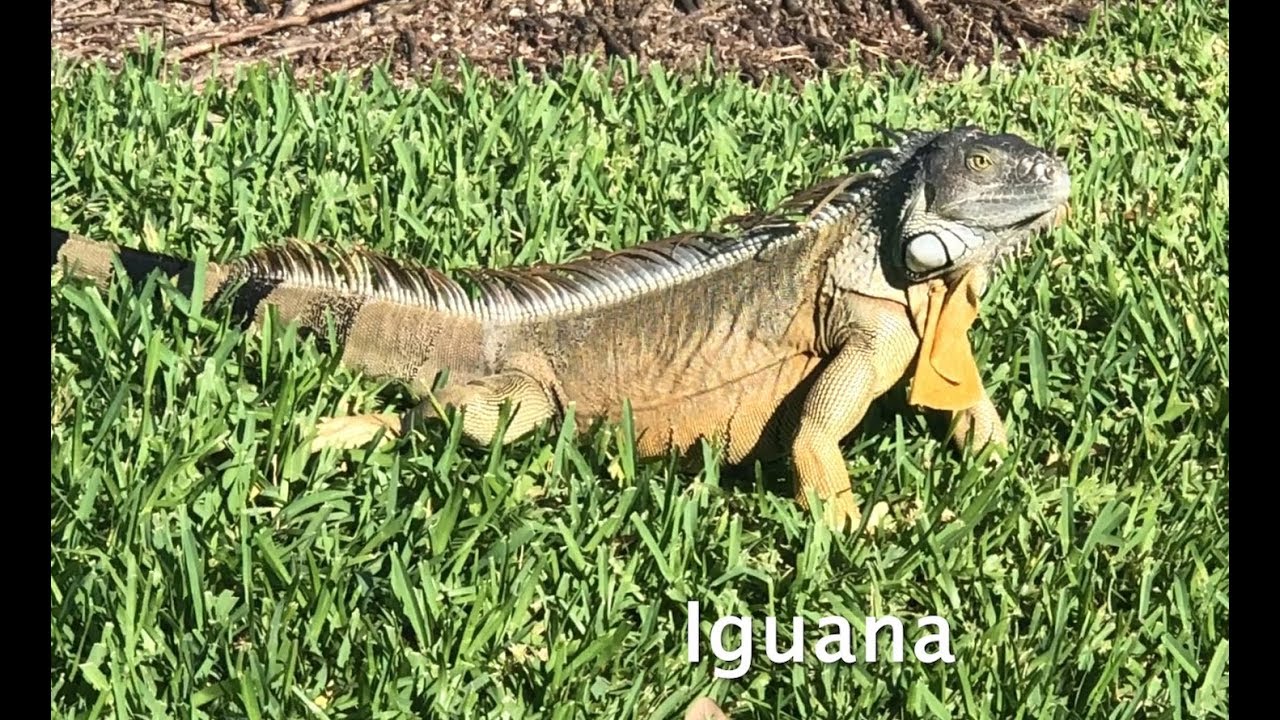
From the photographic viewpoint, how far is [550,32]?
605cm

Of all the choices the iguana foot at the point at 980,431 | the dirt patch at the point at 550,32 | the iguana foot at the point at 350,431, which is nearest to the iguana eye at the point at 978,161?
the iguana foot at the point at 980,431

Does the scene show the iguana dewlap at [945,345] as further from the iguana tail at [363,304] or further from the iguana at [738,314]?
the iguana tail at [363,304]

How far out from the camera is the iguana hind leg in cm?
368

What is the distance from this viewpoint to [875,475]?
12.2 feet

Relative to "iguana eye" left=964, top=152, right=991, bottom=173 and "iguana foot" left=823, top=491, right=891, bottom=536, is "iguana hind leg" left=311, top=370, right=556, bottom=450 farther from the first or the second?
"iguana eye" left=964, top=152, right=991, bottom=173

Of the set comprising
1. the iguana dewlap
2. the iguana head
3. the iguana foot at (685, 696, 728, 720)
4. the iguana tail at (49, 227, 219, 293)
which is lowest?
the iguana foot at (685, 696, 728, 720)

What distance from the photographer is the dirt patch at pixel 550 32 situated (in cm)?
589

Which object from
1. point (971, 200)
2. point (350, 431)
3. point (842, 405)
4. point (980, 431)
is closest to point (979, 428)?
point (980, 431)

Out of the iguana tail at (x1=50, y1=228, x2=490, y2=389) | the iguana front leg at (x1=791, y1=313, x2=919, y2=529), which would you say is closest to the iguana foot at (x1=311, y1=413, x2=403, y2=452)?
the iguana tail at (x1=50, y1=228, x2=490, y2=389)

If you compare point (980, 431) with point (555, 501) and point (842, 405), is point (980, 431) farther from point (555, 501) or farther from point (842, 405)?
point (555, 501)

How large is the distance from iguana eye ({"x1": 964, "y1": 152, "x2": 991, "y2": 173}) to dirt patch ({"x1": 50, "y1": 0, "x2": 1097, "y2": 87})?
2.45 m

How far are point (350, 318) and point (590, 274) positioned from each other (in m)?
0.54

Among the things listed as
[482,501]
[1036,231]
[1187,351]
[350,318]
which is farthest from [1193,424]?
[350,318]

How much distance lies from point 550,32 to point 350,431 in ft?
8.83
